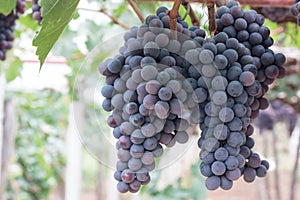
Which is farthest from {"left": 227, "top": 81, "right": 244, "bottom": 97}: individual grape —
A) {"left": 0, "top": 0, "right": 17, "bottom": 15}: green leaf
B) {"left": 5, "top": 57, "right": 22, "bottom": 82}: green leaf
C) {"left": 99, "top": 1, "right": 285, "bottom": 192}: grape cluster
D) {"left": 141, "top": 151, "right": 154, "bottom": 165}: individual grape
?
{"left": 5, "top": 57, "right": 22, "bottom": 82}: green leaf

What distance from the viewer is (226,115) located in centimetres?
52

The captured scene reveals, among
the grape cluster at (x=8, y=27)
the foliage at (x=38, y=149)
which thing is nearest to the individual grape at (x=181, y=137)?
the grape cluster at (x=8, y=27)

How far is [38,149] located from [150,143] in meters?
4.12

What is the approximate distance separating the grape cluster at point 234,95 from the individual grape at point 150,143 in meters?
0.05

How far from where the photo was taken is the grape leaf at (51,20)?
0.59m

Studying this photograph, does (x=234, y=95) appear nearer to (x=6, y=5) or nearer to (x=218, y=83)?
(x=218, y=83)

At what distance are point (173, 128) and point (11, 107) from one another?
105 inches

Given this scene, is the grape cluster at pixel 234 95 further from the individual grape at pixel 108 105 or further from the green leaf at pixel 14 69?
the green leaf at pixel 14 69

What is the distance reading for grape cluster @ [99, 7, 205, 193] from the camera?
0.51 m

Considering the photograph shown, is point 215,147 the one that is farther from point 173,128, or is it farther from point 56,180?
point 56,180

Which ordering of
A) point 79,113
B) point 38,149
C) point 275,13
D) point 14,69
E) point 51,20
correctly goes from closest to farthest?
point 51,20 → point 79,113 → point 275,13 → point 14,69 → point 38,149

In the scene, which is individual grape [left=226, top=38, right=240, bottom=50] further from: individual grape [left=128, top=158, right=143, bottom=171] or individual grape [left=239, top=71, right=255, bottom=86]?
individual grape [left=128, top=158, right=143, bottom=171]

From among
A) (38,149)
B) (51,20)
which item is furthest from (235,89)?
(38,149)

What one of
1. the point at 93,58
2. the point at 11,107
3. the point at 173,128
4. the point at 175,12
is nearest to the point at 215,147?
the point at 173,128
